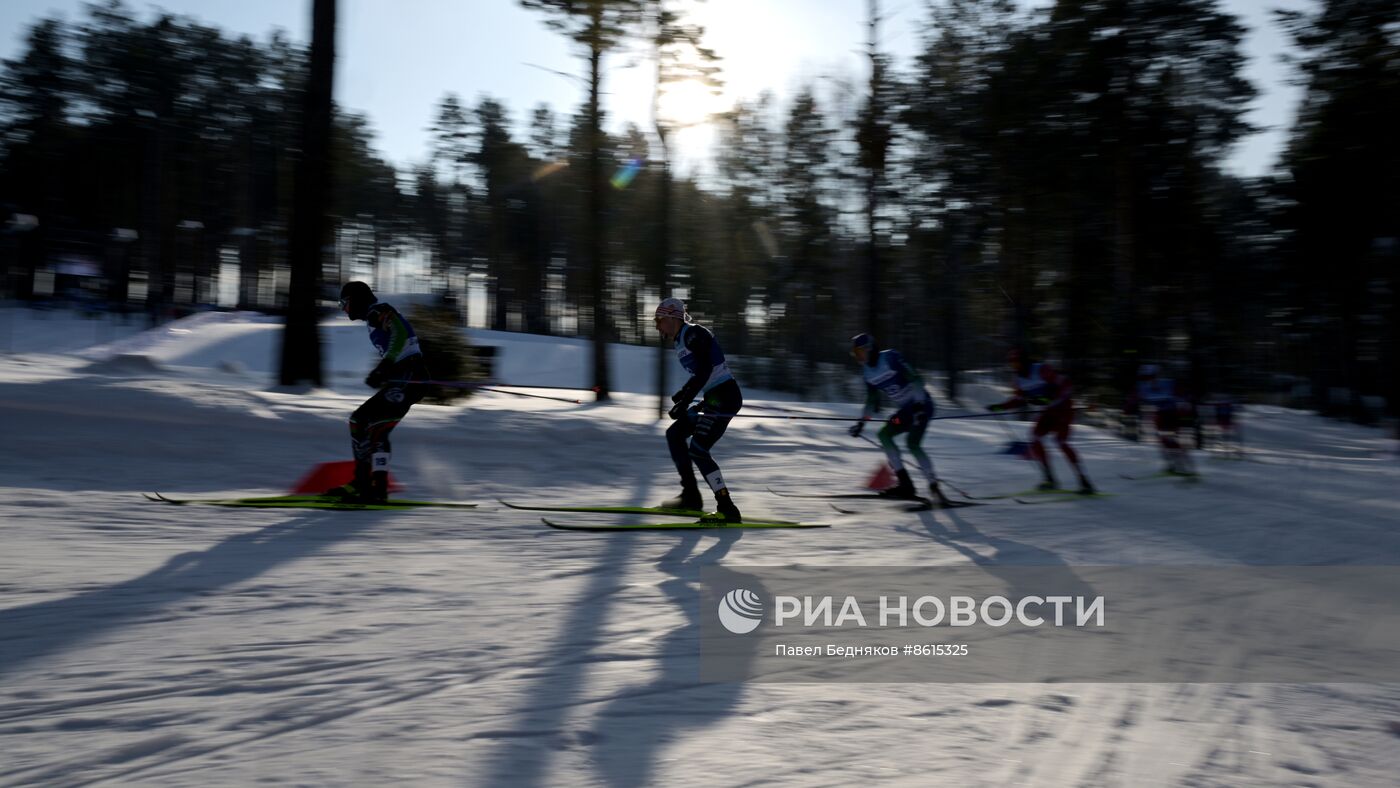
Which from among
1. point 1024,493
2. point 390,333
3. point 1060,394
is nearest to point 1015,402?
point 1060,394

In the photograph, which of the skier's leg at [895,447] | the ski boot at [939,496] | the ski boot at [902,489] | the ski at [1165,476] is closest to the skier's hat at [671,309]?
the skier's leg at [895,447]

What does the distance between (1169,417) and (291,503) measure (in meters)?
12.0

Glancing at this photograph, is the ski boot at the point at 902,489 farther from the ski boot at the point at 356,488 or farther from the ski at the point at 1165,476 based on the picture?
the ski boot at the point at 356,488

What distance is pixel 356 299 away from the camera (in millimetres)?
9742

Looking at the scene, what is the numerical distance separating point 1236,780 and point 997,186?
85.7ft

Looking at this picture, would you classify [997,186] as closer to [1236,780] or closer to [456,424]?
[456,424]

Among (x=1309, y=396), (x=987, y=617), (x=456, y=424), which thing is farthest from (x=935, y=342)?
(x=987, y=617)

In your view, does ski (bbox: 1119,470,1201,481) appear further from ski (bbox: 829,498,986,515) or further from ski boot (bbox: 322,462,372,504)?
ski boot (bbox: 322,462,372,504)

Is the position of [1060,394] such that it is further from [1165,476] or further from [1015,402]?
[1165,476]

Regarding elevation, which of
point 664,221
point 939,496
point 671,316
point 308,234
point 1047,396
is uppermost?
point 664,221

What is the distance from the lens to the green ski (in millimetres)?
9259

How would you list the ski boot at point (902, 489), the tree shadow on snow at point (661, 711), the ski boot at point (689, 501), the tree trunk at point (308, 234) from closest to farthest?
the tree shadow on snow at point (661, 711) → the ski boot at point (689, 501) → the ski boot at point (902, 489) → the tree trunk at point (308, 234)

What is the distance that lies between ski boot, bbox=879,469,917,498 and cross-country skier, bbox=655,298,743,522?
263 cm

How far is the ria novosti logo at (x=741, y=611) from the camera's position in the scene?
5837 millimetres
